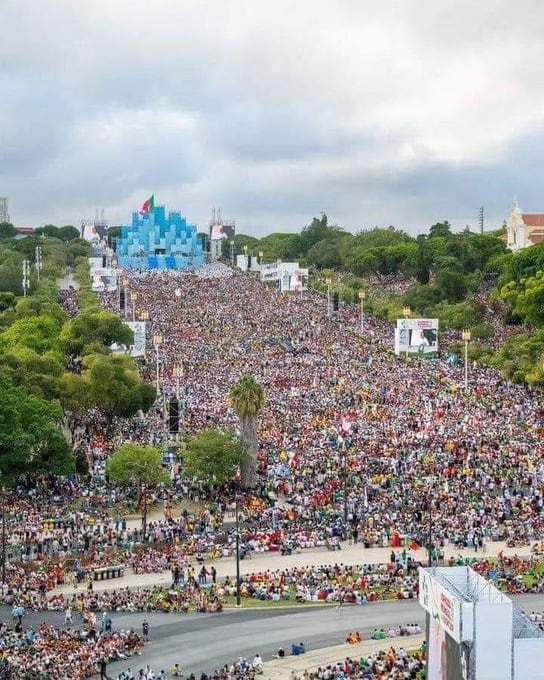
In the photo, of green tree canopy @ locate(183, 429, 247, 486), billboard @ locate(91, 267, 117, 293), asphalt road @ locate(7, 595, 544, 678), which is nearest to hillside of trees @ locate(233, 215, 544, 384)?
billboard @ locate(91, 267, 117, 293)

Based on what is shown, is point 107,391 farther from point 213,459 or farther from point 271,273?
point 271,273

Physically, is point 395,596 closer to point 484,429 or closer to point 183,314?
point 484,429

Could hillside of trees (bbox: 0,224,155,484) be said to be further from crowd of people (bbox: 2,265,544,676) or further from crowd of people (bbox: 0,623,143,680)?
crowd of people (bbox: 0,623,143,680)

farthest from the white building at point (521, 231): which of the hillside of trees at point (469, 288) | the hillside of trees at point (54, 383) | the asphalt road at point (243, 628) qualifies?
the asphalt road at point (243, 628)

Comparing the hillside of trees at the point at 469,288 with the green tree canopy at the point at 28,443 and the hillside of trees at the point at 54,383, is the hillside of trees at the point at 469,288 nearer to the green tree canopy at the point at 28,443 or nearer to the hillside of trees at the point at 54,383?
the hillside of trees at the point at 54,383

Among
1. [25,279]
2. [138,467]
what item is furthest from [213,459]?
[25,279]

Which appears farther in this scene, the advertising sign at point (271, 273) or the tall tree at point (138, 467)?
the advertising sign at point (271, 273)
